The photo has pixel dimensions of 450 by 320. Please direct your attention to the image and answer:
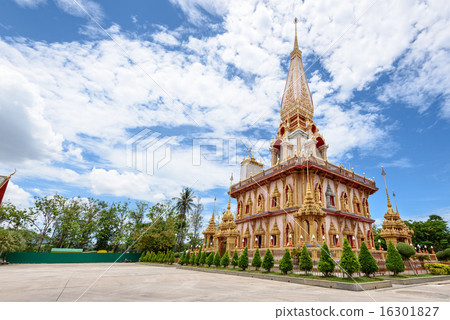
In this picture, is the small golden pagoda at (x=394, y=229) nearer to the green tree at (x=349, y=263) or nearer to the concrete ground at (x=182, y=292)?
the concrete ground at (x=182, y=292)

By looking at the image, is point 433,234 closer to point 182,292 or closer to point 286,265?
point 286,265

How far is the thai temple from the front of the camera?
20.1 metres

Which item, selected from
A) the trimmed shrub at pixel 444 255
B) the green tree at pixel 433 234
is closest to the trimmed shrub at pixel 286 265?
the trimmed shrub at pixel 444 255

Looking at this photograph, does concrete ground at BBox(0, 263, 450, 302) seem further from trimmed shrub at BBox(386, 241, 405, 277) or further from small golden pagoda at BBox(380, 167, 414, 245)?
small golden pagoda at BBox(380, 167, 414, 245)

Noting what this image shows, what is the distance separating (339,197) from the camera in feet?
76.8

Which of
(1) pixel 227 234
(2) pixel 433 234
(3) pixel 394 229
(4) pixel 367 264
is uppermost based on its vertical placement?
(2) pixel 433 234

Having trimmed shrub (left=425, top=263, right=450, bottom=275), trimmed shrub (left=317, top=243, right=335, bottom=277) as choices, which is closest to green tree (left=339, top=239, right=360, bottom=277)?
trimmed shrub (left=317, top=243, right=335, bottom=277)

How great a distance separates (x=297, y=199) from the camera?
21.2m

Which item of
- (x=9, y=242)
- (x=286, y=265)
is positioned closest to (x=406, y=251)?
(x=286, y=265)

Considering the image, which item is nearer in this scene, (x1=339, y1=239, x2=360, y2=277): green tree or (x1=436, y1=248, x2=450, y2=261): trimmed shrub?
(x1=339, y1=239, x2=360, y2=277): green tree

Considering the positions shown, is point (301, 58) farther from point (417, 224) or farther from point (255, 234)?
point (417, 224)

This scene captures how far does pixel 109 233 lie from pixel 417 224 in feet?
185

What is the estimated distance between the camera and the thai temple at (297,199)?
20.1m
